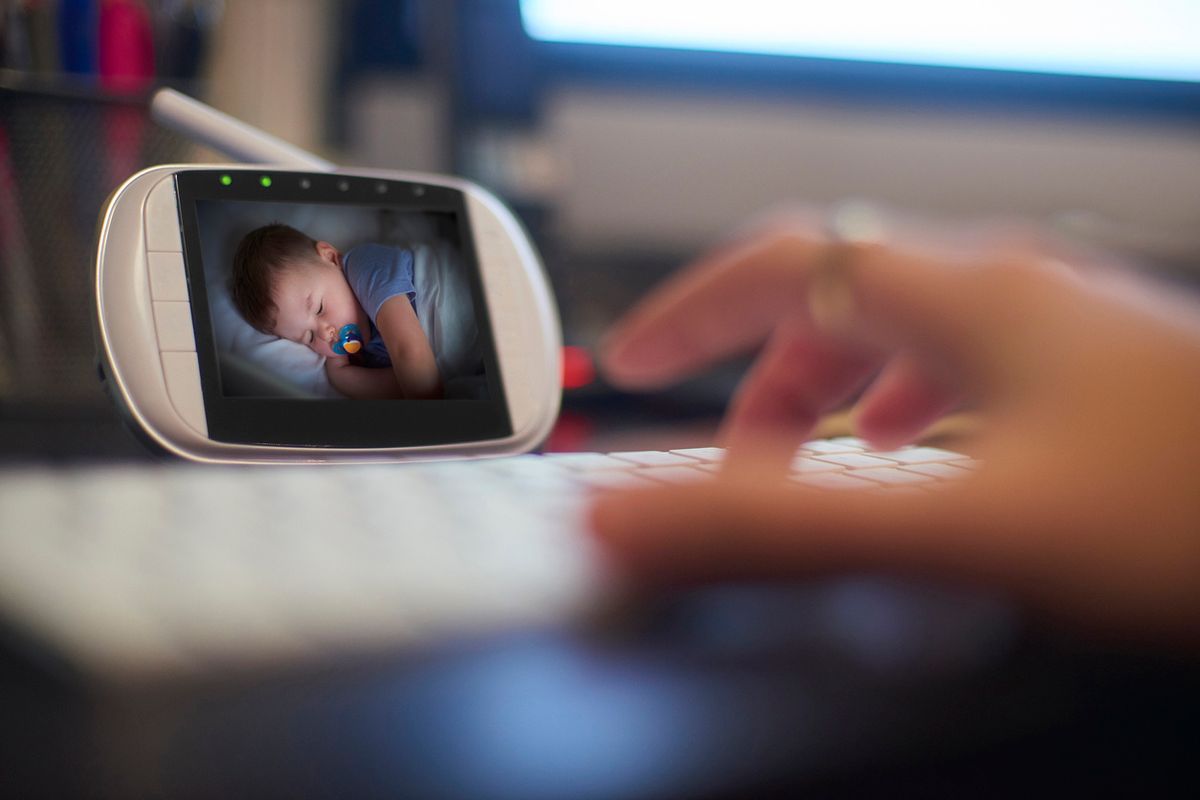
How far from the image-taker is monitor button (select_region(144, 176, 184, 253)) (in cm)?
24


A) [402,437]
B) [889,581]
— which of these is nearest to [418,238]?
[402,437]

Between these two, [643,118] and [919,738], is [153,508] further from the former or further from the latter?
[643,118]

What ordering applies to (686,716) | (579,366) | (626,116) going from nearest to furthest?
(686,716) < (579,366) < (626,116)

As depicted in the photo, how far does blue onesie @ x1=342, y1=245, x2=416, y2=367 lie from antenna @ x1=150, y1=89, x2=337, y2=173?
0.11 ft

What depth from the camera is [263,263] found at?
0.80 ft

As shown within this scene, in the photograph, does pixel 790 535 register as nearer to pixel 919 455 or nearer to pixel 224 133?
pixel 919 455

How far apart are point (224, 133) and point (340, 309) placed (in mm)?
105

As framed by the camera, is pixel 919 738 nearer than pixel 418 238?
Yes

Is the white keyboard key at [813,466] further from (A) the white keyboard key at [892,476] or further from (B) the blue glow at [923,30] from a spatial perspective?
(B) the blue glow at [923,30]

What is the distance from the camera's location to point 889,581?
17 cm

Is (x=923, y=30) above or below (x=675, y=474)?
above

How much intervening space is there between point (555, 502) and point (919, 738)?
0.12m

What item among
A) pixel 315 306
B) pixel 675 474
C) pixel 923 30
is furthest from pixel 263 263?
pixel 923 30

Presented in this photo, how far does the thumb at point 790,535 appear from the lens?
168mm
